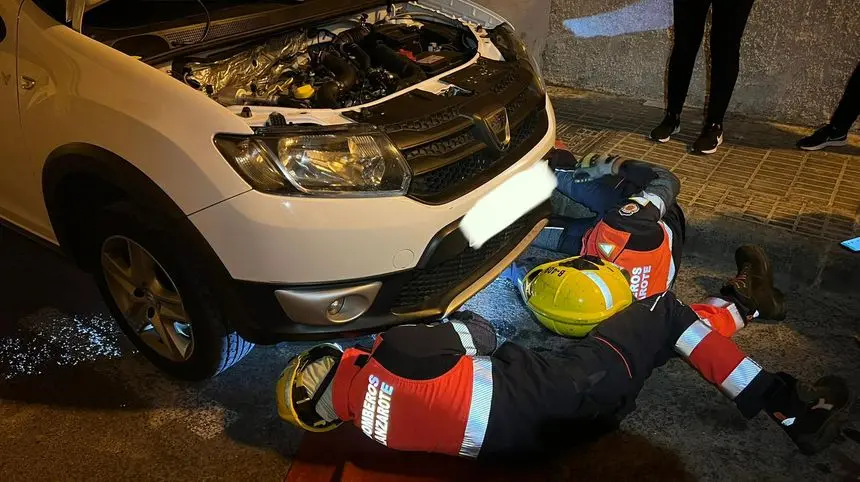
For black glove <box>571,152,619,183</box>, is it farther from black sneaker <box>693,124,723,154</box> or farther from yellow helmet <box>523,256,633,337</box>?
black sneaker <box>693,124,723,154</box>

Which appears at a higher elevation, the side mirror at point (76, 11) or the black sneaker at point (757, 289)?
the side mirror at point (76, 11)

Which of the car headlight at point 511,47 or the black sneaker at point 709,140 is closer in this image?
the car headlight at point 511,47

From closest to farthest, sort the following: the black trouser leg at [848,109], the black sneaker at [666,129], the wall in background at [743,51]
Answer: the black trouser leg at [848,109] < the black sneaker at [666,129] < the wall in background at [743,51]

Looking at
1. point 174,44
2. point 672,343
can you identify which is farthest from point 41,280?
point 672,343

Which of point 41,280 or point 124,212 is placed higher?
point 124,212

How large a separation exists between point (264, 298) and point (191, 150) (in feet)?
1.60

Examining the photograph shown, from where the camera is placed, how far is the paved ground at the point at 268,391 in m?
2.22

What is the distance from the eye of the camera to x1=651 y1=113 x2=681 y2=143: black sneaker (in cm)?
469

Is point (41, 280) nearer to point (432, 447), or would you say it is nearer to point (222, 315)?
point (222, 315)

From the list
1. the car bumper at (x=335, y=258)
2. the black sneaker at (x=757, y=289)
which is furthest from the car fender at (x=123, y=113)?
the black sneaker at (x=757, y=289)

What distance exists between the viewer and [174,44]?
2.38 m

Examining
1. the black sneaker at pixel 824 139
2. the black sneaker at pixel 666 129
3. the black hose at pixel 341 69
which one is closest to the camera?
the black hose at pixel 341 69

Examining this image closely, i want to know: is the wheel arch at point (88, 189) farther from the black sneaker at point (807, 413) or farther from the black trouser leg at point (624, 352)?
the black sneaker at point (807, 413)

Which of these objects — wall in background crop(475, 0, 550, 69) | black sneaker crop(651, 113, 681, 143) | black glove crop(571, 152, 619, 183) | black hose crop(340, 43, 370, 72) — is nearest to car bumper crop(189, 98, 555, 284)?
black hose crop(340, 43, 370, 72)
